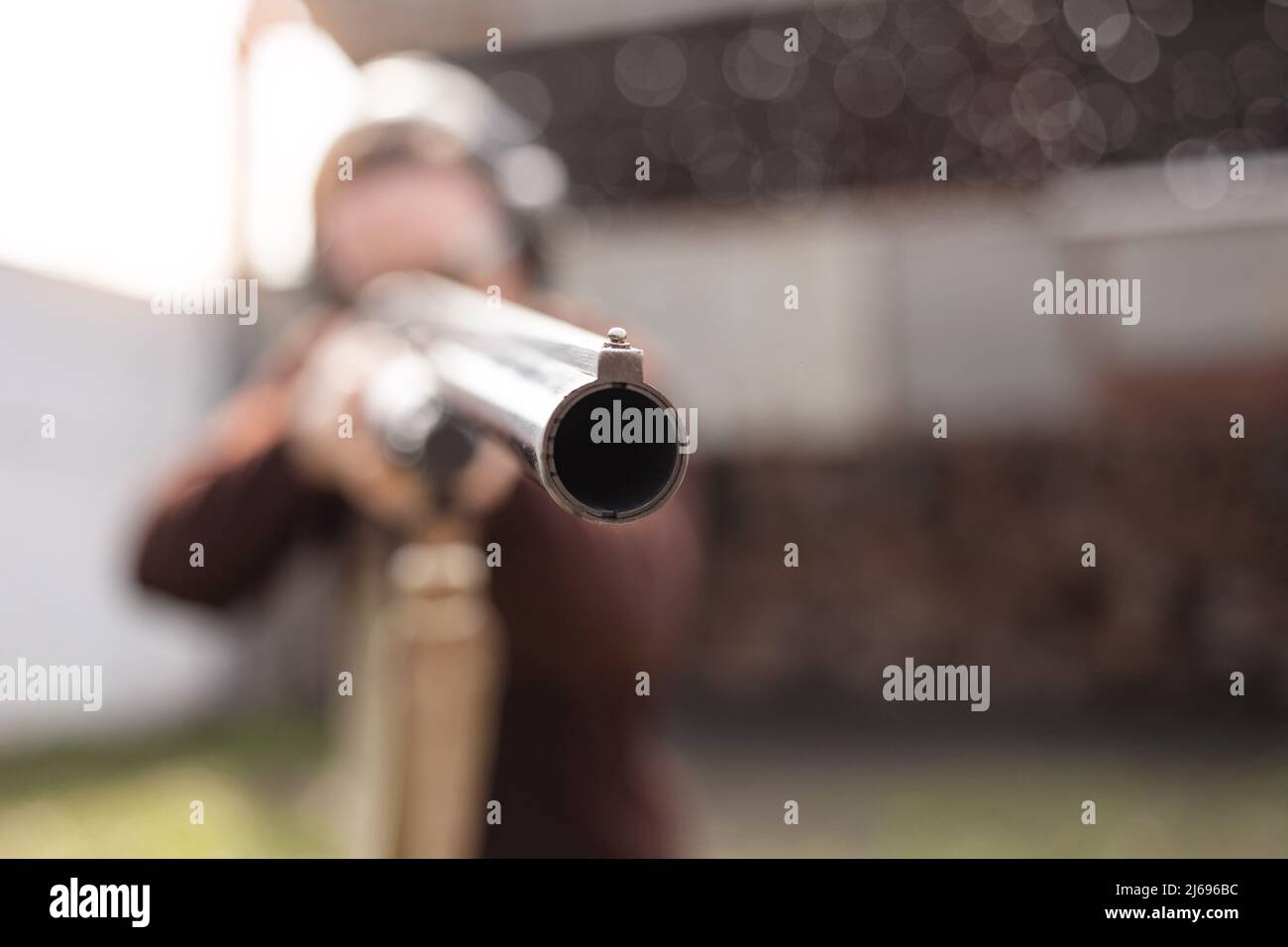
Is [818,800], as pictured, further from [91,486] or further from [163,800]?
[91,486]

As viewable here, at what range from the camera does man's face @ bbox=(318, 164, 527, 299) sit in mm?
1499

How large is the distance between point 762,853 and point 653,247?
142 inches

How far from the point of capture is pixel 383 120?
5.13ft

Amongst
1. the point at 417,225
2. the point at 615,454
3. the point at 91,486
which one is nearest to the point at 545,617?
the point at 417,225

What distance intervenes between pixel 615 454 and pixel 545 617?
892 mm

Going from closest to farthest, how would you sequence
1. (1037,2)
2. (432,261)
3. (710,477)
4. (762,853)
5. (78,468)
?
(432,261), (762,853), (1037,2), (78,468), (710,477)

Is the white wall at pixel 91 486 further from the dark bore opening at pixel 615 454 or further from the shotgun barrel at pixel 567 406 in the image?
the dark bore opening at pixel 615 454

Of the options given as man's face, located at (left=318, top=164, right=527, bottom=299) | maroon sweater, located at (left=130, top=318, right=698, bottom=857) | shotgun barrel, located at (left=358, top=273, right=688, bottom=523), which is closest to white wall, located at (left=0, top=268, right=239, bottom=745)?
maroon sweater, located at (left=130, top=318, right=698, bottom=857)

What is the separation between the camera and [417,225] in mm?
1508

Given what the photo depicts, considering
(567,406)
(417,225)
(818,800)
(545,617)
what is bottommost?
(818,800)

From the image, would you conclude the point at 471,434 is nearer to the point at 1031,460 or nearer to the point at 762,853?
the point at 762,853

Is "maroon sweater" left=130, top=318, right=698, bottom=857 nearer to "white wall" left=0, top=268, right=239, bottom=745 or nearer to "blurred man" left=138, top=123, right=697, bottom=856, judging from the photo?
"blurred man" left=138, top=123, right=697, bottom=856

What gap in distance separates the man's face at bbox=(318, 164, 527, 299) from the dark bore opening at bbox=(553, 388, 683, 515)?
0.96 m
